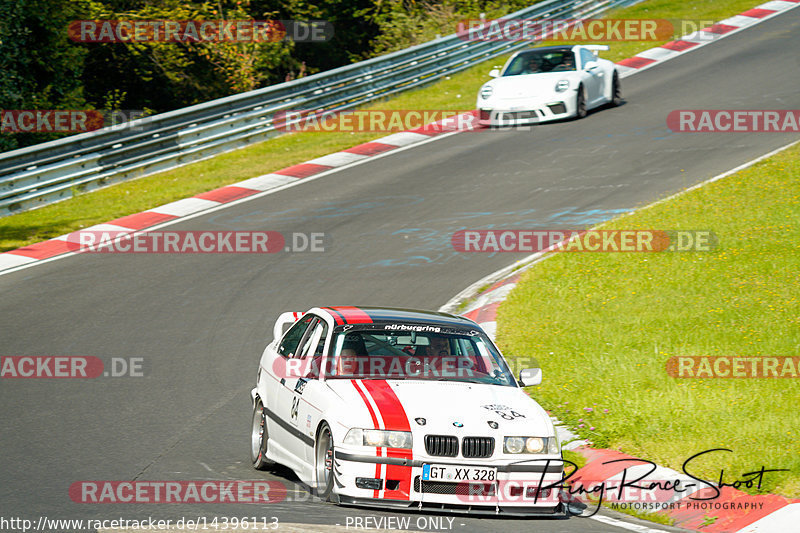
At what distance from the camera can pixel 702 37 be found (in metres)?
29.2

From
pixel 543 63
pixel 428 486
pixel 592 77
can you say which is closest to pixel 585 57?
pixel 592 77

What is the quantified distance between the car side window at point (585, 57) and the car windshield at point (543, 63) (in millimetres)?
213

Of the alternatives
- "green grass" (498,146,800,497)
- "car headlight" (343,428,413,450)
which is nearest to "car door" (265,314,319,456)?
"car headlight" (343,428,413,450)

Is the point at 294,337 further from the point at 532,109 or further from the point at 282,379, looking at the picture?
the point at 532,109

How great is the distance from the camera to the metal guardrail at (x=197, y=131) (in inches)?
734

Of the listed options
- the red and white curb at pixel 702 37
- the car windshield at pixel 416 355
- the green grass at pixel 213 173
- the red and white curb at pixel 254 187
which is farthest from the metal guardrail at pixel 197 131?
the car windshield at pixel 416 355

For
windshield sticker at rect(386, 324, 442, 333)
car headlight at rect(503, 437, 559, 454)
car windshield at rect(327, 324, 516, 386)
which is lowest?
car headlight at rect(503, 437, 559, 454)

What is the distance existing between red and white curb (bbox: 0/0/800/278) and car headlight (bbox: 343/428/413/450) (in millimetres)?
4973

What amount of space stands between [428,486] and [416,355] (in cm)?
153

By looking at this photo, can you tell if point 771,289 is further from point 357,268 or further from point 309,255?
point 309,255

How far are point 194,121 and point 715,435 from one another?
15.6 meters

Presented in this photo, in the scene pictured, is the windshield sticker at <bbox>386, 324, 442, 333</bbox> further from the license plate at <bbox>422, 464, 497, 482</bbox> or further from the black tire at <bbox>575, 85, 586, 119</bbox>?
the black tire at <bbox>575, 85, 586, 119</bbox>

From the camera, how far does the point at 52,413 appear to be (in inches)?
376

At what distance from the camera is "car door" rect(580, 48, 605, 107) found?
21.8m
